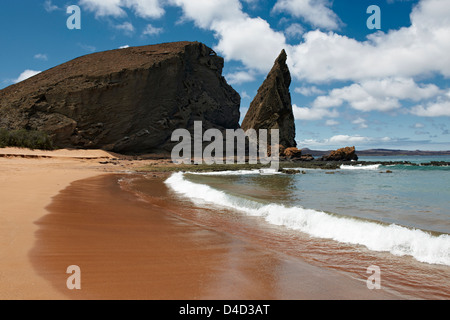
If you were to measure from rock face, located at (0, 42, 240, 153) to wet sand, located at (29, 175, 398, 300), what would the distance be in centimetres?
3670

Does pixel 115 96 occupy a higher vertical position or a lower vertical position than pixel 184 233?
higher

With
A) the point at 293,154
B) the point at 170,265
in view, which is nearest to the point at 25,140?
the point at 170,265

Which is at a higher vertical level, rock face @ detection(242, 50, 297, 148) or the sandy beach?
rock face @ detection(242, 50, 297, 148)

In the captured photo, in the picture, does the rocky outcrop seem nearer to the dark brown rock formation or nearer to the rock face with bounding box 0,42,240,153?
the dark brown rock formation

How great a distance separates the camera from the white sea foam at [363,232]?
468cm

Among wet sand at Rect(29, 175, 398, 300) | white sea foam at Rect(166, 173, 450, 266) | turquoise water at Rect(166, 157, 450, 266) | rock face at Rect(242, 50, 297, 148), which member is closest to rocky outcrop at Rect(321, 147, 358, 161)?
rock face at Rect(242, 50, 297, 148)

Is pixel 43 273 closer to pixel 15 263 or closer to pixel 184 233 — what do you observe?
pixel 15 263

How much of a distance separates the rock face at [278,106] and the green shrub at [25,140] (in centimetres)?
4057

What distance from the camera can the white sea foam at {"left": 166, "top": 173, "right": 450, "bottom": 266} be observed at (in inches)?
184

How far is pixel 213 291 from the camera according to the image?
2947 mm

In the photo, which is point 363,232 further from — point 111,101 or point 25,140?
point 111,101

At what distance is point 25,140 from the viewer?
31.5 metres
